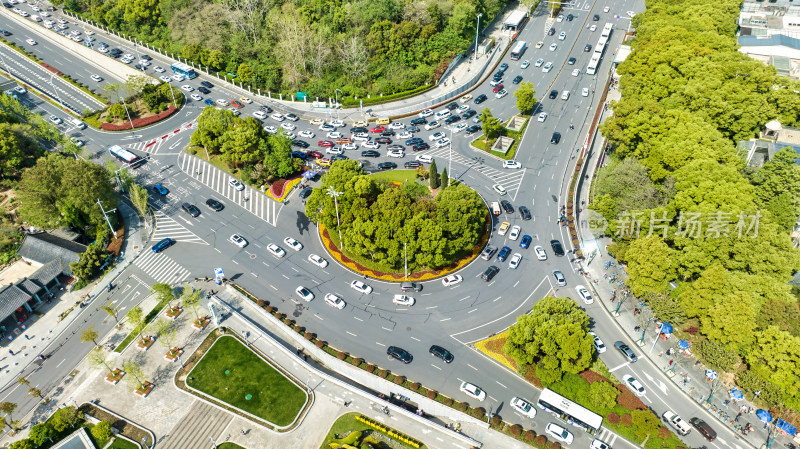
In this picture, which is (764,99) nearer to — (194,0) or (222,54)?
(222,54)

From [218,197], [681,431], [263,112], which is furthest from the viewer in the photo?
[263,112]

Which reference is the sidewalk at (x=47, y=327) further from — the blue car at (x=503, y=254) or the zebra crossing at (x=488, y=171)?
the blue car at (x=503, y=254)

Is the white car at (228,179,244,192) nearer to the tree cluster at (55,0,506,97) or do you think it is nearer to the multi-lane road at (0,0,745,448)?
the multi-lane road at (0,0,745,448)

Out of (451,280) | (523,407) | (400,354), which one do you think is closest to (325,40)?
(451,280)

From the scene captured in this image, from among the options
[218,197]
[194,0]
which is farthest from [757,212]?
[194,0]

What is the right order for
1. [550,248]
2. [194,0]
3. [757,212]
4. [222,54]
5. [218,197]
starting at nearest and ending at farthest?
[757,212], [550,248], [218,197], [222,54], [194,0]

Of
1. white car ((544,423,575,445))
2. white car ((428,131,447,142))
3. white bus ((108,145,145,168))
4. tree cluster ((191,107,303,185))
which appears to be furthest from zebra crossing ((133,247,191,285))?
white car ((544,423,575,445))
